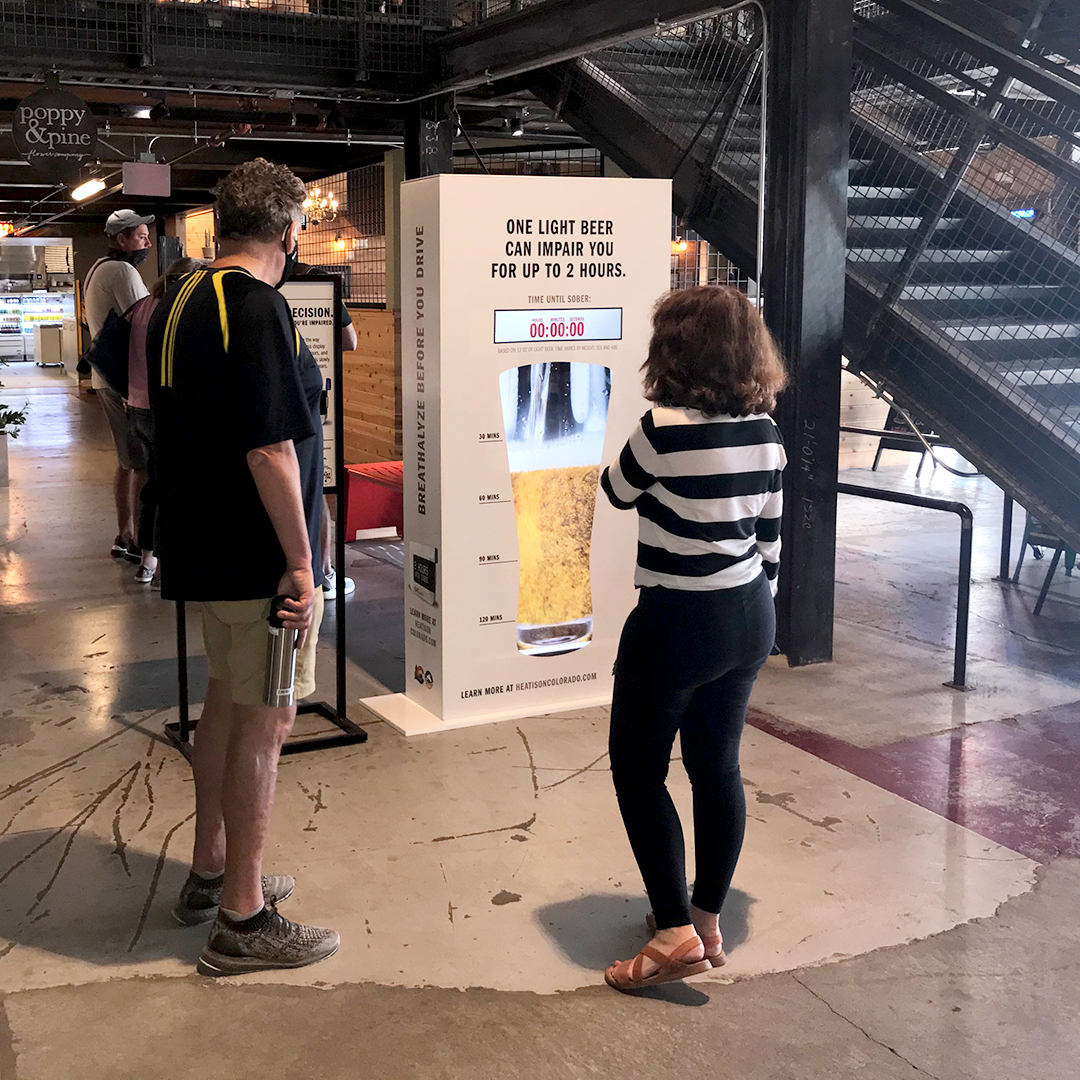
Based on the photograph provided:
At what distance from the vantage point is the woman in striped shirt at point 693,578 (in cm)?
236

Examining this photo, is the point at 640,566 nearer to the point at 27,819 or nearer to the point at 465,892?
the point at 465,892

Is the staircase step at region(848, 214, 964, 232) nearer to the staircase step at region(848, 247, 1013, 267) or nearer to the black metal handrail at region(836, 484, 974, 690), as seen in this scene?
the staircase step at region(848, 247, 1013, 267)

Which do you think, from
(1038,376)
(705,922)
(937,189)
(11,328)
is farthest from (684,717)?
(11,328)

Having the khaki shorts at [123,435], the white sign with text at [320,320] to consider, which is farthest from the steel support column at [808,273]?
the khaki shorts at [123,435]

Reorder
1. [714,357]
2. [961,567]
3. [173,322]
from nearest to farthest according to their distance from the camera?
[714,357] < [173,322] < [961,567]

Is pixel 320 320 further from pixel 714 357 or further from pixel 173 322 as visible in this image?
pixel 714 357

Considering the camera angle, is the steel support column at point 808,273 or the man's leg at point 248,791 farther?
the steel support column at point 808,273

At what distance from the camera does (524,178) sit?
3953mm

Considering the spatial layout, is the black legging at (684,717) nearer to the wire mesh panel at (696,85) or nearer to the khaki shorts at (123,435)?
the wire mesh panel at (696,85)

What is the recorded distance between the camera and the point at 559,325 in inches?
159

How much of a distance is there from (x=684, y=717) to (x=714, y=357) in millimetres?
746

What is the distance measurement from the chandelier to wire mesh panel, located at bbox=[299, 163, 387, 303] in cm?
3

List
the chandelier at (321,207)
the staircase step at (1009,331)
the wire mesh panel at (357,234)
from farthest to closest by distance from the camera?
1. the chandelier at (321,207)
2. the wire mesh panel at (357,234)
3. the staircase step at (1009,331)

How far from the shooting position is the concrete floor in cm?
235
